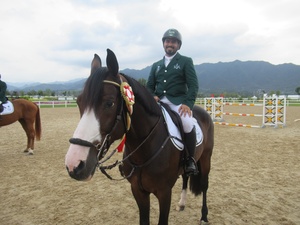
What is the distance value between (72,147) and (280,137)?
10.2m

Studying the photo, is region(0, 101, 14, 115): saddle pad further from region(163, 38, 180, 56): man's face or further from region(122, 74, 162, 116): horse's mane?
region(122, 74, 162, 116): horse's mane

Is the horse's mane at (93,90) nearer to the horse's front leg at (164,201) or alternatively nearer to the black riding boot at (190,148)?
the horse's front leg at (164,201)

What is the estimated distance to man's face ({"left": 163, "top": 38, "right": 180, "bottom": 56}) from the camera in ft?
9.57

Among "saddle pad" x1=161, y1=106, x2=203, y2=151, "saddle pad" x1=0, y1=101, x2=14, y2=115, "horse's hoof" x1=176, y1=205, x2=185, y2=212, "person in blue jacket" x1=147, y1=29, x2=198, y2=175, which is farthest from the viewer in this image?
"saddle pad" x1=0, y1=101, x2=14, y2=115

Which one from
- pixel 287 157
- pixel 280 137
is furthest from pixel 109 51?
pixel 280 137

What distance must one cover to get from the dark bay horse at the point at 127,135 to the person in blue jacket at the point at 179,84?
0.30 metres

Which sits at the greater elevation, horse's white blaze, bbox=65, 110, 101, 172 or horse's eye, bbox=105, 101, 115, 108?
horse's eye, bbox=105, 101, 115, 108

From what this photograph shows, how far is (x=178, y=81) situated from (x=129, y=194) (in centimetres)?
272

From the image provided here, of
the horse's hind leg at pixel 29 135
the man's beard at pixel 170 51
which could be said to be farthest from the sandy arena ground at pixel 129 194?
the man's beard at pixel 170 51

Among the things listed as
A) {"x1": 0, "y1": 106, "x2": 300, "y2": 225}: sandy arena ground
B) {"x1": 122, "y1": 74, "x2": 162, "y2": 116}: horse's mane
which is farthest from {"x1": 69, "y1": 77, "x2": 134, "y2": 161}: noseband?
{"x1": 0, "y1": 106, "x2": 300, "y2": 225}: sandy arena ground

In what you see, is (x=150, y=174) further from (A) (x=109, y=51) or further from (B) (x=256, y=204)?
(B) (x=256, y=204)

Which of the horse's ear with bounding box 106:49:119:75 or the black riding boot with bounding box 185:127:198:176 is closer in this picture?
the horse's ear with bounding box 106:49:119:75

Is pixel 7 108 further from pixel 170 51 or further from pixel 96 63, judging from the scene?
pixel 96 63

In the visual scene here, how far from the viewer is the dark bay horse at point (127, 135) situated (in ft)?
5.34
